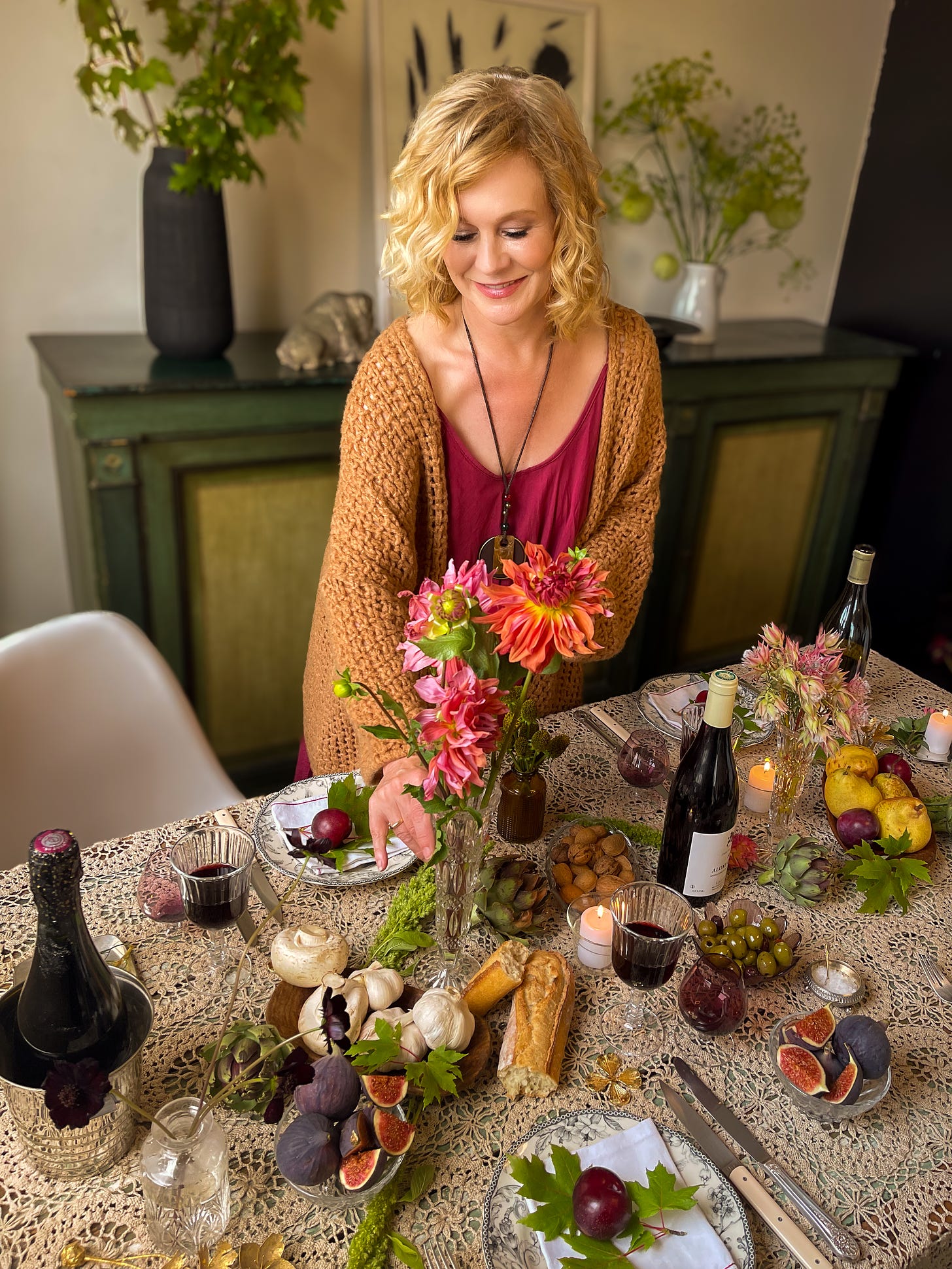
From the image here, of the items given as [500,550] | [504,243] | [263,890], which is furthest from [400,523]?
[263,890]

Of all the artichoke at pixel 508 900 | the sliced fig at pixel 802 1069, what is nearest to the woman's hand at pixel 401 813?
the artichoke at pixel 508 900

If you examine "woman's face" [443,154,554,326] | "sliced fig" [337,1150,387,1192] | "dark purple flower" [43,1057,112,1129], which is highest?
"woman's face" [443,154,554,326]

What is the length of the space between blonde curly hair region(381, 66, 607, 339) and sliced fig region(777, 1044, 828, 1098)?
104 centimetres

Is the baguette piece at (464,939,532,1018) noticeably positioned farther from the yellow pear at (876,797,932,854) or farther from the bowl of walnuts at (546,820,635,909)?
the yellow pear at (876,797,932,854)

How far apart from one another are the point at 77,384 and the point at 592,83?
1.71 meters

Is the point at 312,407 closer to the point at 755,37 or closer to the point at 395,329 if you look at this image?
the point at 395,329

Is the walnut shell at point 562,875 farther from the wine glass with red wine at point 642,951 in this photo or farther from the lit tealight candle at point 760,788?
the lit tealight candle at point 760,788

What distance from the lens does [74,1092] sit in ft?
2.59

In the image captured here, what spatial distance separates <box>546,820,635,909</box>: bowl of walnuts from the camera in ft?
3.99

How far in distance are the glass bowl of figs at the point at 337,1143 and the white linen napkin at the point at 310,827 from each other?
355 mm

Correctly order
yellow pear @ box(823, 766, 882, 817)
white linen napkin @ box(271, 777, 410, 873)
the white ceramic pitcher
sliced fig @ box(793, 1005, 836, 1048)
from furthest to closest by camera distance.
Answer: the white ceramic pitcher
yellow pear @ box(823, 766, 882, 817)
white linen napkin @ box(271, 777, 410, 873)
sliced fig @ box(793, 1005, 836, 1048)

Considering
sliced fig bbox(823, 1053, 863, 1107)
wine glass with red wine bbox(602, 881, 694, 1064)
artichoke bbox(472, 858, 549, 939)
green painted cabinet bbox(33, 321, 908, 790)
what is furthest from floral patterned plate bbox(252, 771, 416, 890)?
green painted cabinet bbox(33, 321, 908, 790)

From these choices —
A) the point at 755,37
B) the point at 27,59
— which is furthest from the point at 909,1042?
the point at 755,37

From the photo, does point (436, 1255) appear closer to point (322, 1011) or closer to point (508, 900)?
point (322, 1011)
